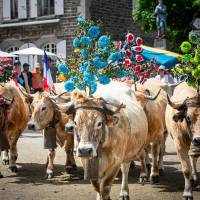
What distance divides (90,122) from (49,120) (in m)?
3.02

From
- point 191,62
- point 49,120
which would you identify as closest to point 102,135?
point 191,62

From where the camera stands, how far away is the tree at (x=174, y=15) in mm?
25938

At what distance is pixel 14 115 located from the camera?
9922mm

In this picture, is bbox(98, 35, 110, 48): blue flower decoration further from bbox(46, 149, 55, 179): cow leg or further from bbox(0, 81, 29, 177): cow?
bbox(0, 81, 29, 177): cow

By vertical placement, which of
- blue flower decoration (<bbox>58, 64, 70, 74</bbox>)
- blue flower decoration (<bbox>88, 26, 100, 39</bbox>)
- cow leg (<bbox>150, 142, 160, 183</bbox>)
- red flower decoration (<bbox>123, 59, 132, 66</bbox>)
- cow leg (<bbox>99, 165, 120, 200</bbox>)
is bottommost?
cow leg (<bbox>150, 142, 160, 183</bbox>)

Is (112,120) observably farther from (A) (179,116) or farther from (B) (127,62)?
(B) (127,62)

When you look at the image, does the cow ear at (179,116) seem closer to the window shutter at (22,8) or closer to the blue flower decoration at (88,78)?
the blue flower decoration at (88,78)

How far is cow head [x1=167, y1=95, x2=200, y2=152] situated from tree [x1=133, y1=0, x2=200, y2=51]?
19.0 meters

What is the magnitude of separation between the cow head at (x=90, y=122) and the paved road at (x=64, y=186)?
1.76 m

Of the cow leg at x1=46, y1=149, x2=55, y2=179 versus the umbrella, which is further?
the umbrella

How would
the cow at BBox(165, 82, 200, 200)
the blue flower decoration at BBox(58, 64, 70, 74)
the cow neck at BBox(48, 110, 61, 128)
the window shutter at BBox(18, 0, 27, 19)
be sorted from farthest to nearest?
1. the window shutter at BBox(18, 0, 27, 19)
2. the cow neck at BBox(48, 110, 61, 128)
3. the blue flower decoration at BBox(58, 64, 70, 74)
4. the cow at BBox(165, 82, 200, 200)

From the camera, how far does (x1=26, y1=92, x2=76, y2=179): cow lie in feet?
29.1

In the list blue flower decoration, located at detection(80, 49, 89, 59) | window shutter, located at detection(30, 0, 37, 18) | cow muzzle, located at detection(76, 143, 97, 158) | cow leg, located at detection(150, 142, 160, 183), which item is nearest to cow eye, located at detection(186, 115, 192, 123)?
blue flower decoration, located at detection(80, 49, 89, 59)

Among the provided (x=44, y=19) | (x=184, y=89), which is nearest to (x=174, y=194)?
(x=184, y=89)
